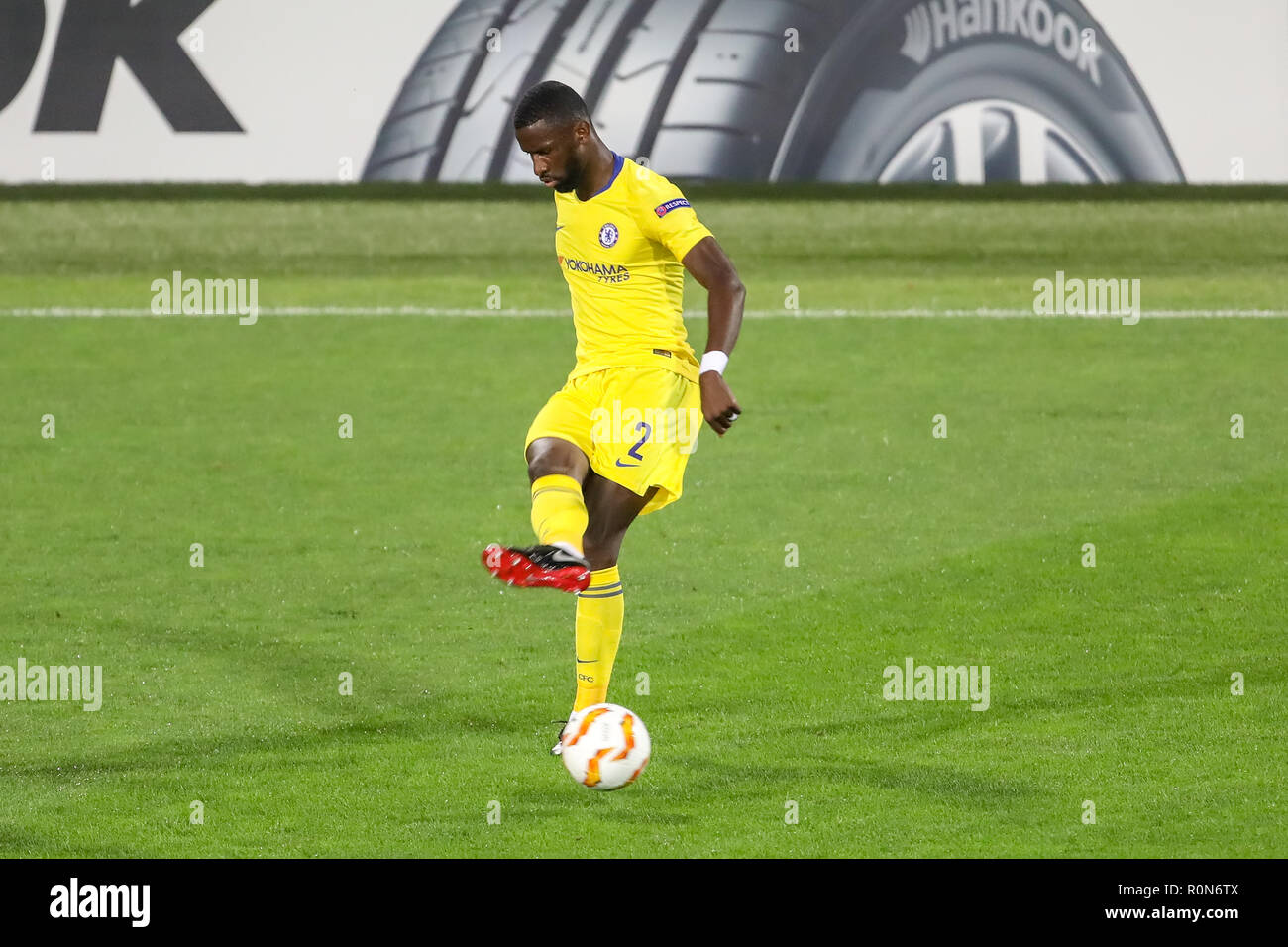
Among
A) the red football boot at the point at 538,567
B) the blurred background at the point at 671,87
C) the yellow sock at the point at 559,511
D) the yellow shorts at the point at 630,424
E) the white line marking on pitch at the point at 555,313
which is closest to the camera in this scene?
the red football boot at the point at 538,567

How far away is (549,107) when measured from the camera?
20.6ft

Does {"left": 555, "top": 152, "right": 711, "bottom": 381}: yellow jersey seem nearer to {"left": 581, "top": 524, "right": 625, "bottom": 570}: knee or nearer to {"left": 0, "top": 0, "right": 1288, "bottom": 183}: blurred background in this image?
{"left": 581, "top": 524, "right": 625, "bottom": 570}: knee

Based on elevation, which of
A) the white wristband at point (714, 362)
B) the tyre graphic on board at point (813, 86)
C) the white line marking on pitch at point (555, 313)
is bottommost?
the white wristband at point (714, 362)

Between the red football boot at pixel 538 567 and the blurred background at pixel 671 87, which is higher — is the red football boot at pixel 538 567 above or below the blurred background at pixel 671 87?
below

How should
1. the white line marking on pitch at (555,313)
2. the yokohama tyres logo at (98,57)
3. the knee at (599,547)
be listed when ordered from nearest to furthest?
1. the knee at (599,547)
2. the white line marking on pitch at (555,313)
3. the yokohama tyres logo at (98,57)

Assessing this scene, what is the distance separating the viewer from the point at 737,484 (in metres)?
12.0

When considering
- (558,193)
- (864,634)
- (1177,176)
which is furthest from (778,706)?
(1177,176)

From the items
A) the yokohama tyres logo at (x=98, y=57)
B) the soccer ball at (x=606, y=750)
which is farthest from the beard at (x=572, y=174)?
the yokohama tyres logo at (x=98, y=57)

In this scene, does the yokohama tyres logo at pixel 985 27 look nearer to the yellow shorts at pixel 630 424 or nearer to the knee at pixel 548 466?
the yellow shorts at pixel 630 424

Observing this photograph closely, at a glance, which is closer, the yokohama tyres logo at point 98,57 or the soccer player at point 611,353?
the soccer player at point 611,353

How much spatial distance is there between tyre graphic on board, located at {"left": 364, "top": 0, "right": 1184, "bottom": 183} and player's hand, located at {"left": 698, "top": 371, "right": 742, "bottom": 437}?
14206 mm

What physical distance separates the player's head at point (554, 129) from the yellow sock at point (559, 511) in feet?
3.33

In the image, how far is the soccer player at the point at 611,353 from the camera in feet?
20.6

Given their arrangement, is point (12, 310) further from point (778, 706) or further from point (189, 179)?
point (778, 706)
